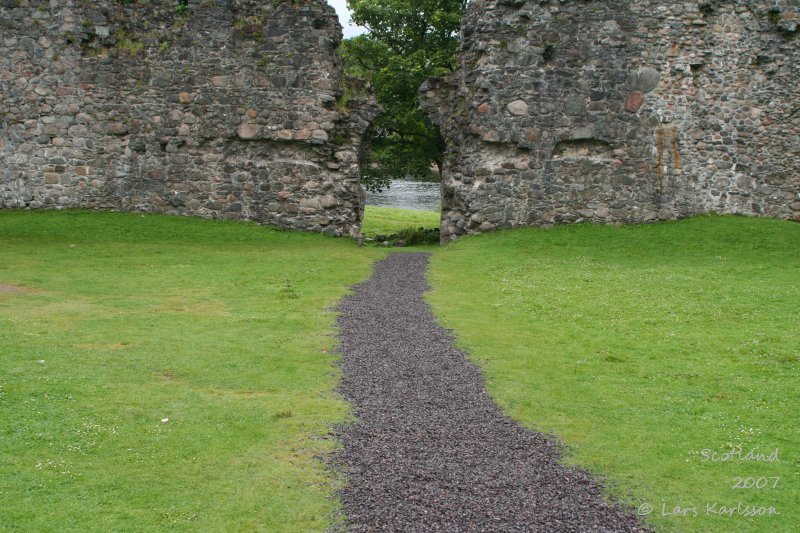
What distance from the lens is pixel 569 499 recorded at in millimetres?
6352

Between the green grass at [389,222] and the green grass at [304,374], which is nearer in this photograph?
the green grass at [304,374]

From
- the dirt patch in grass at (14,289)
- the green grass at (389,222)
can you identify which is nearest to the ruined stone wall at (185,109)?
the green grass at (389,222)

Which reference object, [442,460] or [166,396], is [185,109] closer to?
[166,396]

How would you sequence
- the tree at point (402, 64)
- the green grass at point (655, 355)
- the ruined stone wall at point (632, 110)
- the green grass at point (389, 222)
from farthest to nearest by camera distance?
1. the green grass at point (389, 222)
2. the tree at point (402, 64)
3. the ruined stone wall at point (632, 110)
4. the green grass at point (655, 355)

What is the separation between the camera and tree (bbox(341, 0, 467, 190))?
92.1 feet

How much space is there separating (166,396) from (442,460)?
10.9 ft

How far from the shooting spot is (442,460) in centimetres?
704

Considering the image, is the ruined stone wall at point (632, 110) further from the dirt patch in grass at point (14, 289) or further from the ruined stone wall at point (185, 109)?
the dirt patch in grass at point (14, 289)

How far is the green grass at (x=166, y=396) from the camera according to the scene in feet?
20.0

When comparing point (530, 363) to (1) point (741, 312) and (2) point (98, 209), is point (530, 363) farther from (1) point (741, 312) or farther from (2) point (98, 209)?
(2) point (98, 209)

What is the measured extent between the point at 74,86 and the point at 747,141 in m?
19.9

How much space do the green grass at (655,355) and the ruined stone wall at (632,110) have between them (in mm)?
2689

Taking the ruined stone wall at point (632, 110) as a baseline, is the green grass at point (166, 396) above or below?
below

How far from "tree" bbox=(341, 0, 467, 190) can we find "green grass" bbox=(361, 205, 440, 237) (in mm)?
2247
